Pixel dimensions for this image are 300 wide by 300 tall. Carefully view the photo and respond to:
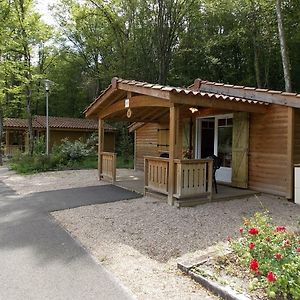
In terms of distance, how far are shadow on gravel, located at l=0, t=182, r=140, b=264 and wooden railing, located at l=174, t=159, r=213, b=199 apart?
1.55 meters

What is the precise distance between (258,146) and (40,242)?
591cm

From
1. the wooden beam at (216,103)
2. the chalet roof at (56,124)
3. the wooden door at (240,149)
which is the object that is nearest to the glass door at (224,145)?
the wooden door at (240,149)

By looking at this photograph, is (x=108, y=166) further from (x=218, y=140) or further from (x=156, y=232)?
(x=156, y=232)

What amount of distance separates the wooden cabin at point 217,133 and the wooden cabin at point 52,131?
44.2 feet

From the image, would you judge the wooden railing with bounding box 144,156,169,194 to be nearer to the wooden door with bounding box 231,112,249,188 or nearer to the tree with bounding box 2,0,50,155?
the wooden door with bounding box 231,112,249,188

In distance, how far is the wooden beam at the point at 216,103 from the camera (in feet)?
20.3

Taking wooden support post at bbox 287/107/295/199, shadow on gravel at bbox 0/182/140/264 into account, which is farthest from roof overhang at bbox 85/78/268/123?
shadow on gravel at bbox 0/182/140/264

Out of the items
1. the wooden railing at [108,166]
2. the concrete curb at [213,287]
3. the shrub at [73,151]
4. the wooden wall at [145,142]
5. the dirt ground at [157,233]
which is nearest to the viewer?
the concrete curb at [213,287]

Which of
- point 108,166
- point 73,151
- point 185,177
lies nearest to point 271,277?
point 185,177

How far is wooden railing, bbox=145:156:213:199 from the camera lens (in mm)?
6402

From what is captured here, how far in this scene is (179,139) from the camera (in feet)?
26.7

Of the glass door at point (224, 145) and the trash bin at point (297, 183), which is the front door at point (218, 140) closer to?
the glass door at point (224, 145)

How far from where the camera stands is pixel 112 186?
9008 millimetres

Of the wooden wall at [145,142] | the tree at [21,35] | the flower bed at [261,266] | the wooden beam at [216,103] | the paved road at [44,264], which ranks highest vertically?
the tree at [21,35]
